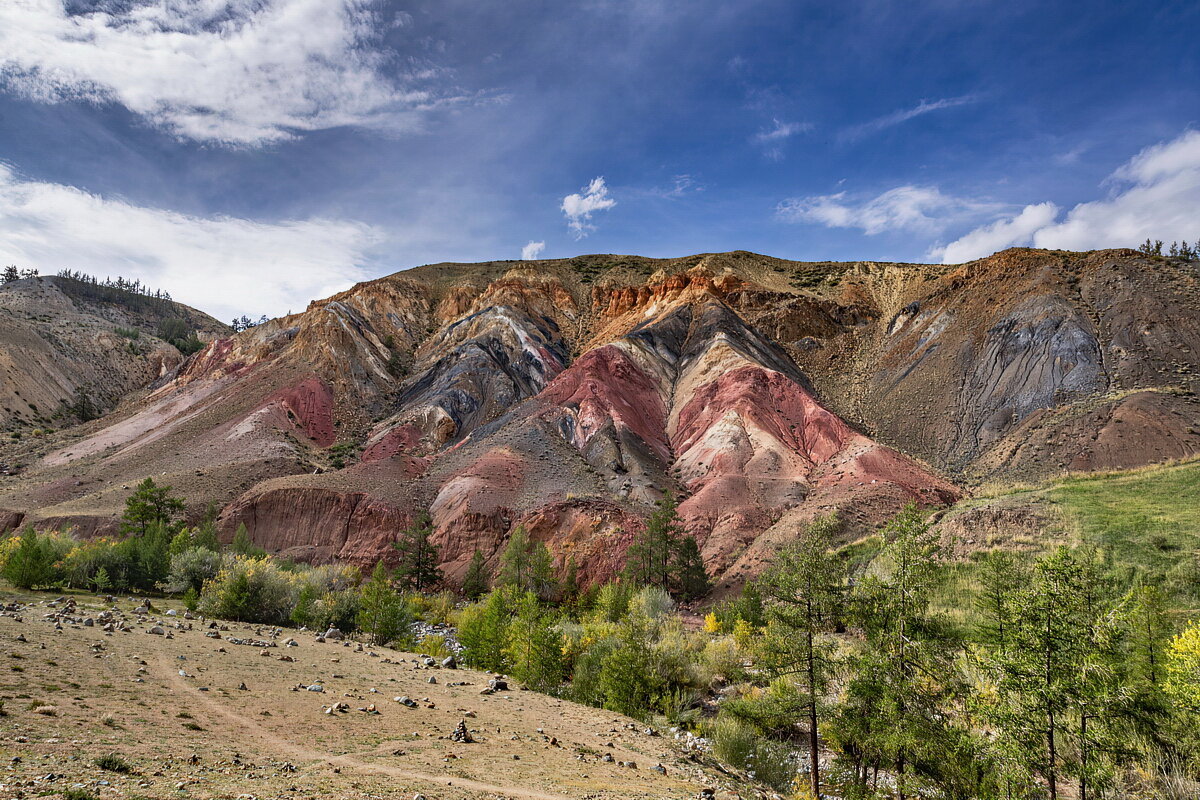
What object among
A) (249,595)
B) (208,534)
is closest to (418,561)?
(208,534)

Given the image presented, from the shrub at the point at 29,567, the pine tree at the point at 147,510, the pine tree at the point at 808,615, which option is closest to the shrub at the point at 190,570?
the shrub at the point at 29,567

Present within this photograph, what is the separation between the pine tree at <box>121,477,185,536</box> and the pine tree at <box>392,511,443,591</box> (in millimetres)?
16909

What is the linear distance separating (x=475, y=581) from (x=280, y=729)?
102 ft

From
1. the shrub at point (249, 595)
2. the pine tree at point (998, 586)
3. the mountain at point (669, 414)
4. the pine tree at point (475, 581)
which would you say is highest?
the mountain at point (669, 414)

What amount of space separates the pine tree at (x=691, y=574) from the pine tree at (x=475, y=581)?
1426 centimetres

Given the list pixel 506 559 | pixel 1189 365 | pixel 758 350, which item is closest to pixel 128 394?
pixel 506 559

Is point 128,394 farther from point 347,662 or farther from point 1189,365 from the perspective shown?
point 1189,365

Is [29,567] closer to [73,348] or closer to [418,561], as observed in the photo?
[418,561]

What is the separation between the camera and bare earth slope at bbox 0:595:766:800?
764 cm

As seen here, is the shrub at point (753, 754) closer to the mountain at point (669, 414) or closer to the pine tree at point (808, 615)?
the pine tree at point (808, 615)

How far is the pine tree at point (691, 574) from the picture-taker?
125 feet

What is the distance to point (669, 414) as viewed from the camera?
6638cm

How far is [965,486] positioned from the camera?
153 ft

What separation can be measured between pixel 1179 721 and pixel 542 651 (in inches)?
687
